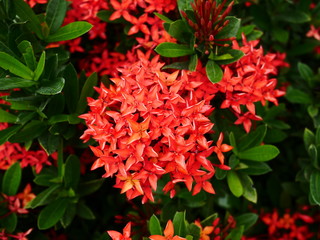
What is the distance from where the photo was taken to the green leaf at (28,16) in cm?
149

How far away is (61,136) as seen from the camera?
158 centimetres

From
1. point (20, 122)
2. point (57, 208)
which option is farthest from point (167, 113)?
point (57, 208)

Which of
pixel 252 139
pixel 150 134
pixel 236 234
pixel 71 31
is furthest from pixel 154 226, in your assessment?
pixel 71 31

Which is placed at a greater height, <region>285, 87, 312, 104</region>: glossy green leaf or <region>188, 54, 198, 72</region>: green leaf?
<region>188, 54, 198, 72</region>: green leaf

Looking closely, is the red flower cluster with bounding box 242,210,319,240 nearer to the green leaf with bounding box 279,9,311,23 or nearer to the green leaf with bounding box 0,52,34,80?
the green leaf with bounding box 279,9,311,23

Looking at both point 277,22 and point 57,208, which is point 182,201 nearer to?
point 57,208

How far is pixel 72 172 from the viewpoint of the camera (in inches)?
65.1

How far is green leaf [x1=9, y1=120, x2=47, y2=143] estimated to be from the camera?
1492mm

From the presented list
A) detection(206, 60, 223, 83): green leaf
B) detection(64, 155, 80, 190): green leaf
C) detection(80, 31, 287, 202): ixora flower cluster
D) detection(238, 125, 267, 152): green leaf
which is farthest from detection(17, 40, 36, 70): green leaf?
detection(238, 125, 267, 152): green leaf

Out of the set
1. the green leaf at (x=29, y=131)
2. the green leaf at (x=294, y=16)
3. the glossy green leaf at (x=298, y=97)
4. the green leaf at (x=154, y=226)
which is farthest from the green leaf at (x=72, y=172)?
the green leaf at (x=294, y=16)

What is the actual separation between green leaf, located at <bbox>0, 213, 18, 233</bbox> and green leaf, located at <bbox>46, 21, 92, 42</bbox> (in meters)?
0.76

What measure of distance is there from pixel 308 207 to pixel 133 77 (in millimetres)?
1175

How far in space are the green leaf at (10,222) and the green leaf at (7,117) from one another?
42cm

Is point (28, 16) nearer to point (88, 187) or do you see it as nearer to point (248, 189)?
point (88, 187)
